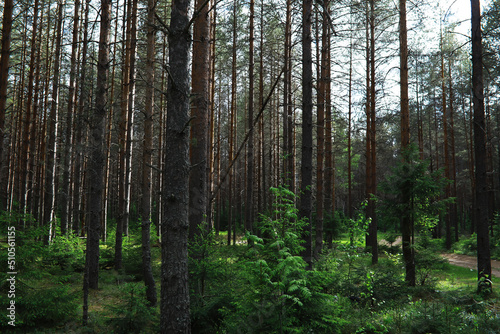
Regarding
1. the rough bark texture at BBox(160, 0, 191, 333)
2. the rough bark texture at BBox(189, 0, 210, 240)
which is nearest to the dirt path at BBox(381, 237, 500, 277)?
the rough bark texture at BBox(189, 0, 210, 240)

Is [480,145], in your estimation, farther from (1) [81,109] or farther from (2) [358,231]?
(1) [81,109]

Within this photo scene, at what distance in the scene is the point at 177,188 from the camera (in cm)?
307

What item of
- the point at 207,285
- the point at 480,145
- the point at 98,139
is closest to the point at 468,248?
the point at 480,145

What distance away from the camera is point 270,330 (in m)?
3.42

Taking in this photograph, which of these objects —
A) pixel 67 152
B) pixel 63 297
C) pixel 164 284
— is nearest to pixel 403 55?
pixel 164 284

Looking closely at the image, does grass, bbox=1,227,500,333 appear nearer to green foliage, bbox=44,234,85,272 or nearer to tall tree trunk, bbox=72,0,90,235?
green foliage, bbox=44,234,85,272

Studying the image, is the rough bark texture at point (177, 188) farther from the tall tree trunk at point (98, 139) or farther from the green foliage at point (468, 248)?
the green foliage at point (468, 248)

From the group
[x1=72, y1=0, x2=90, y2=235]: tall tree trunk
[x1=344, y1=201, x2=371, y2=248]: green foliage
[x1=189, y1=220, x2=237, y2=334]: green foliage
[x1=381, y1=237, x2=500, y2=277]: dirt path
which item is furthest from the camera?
[x1=381, y1=237, x2=500, y2=277]: dirt path

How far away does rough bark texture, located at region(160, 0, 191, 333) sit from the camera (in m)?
3.01

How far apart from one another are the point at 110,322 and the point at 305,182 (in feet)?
14.5

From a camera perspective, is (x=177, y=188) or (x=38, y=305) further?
(x=38, y=305)

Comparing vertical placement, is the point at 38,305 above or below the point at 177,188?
below

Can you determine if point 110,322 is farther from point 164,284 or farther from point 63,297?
point 164,284

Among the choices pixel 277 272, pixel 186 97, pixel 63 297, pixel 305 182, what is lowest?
pixel 63 297
